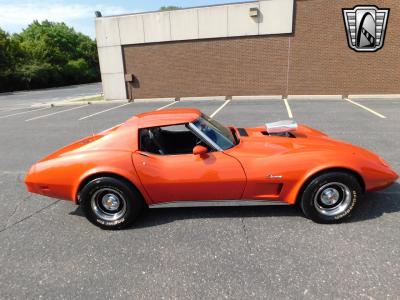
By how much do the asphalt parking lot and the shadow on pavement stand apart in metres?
0.01

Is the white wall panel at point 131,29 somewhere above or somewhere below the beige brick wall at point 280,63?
above

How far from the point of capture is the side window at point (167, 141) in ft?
10.9

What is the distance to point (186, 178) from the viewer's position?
121 inches

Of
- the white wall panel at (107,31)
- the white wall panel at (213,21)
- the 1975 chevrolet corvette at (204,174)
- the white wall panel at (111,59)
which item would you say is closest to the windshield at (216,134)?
the 1975 chevrolet corvette at (204,174)

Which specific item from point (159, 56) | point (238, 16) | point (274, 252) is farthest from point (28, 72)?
point (274, 252)

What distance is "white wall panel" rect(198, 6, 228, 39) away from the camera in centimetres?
1425

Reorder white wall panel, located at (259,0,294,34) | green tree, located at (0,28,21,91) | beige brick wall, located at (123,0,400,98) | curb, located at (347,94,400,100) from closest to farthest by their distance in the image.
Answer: curb, located at (347,94,400,100) < beige brick wall, located at (123,0,400,98) < white wall panel, located at (259,0,294,34) < green tree, located at (0,28,21,91)

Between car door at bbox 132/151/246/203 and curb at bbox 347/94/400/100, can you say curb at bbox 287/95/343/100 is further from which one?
car door at bbox 132/151/246/203

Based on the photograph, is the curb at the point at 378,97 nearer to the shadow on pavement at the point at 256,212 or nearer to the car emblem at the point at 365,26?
the car emblem at the point at 365,26

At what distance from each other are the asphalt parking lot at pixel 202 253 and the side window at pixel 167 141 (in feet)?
2.59

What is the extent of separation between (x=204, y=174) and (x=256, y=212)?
2.86ft

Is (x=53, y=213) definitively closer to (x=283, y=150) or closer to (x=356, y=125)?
(x=283, y=150)

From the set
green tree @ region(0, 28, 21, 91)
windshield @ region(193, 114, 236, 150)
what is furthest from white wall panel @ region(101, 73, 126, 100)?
green tree @ region(0, 28, 21, 91)

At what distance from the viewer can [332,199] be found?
3.05m
